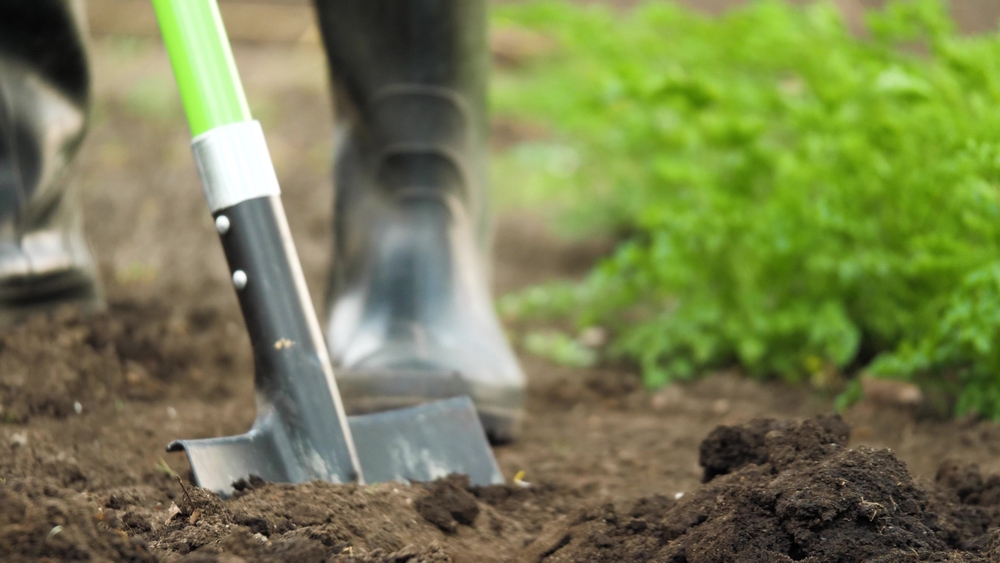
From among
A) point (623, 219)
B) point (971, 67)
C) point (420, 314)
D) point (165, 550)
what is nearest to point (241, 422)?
point (420, 314)

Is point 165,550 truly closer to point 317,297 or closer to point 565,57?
point 317,297

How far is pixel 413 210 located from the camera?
6.00 ft

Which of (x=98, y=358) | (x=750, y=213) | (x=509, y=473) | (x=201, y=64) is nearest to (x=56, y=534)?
(x=201, y=64)

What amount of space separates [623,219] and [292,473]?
7.14ft

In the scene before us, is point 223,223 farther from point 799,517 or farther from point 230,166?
point 799,517

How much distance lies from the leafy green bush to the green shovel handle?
1135 millimetres

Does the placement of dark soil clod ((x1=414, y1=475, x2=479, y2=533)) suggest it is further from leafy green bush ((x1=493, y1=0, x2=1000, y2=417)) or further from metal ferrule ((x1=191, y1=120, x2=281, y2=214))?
leafy green bush ((x1=493, y1=0, x2=1000, y2=417))

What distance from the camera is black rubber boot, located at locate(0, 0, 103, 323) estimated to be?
1.62 m

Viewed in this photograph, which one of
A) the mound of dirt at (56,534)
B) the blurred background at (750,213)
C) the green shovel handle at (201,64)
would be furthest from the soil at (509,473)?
the green shovel handle at (201,64)

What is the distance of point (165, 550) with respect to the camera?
93 cm

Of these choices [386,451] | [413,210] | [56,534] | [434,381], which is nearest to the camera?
[56,534]

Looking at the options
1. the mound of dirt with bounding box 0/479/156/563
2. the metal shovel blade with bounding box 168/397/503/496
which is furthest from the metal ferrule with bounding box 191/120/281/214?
the mound of dirt with bounding box 0/479/156/563

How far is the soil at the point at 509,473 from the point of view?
0.94m

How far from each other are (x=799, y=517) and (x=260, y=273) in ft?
2.38
